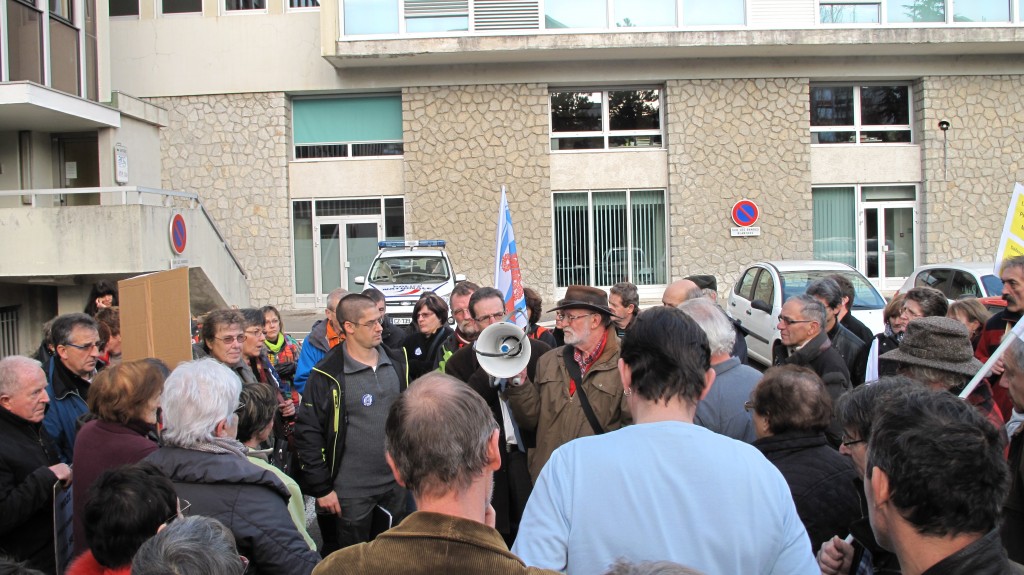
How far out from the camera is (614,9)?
60.4 ft

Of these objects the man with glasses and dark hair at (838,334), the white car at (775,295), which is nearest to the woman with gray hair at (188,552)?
the man with glasses and dark hair at (838,334)

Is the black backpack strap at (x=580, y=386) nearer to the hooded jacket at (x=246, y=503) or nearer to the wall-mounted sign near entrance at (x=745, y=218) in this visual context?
the hooded jacket at (x=246, y=503)

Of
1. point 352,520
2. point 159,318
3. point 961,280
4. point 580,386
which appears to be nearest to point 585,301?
point 580,386

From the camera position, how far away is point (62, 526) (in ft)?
11.6

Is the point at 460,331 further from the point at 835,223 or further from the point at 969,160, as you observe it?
the point at 969,160

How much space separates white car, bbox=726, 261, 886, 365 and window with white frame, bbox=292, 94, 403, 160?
10.4 m

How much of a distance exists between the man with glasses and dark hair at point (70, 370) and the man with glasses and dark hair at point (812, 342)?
4069 millimetres

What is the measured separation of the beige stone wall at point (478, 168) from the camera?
19125 mm

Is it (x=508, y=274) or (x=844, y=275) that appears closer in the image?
(x=508, y=274)

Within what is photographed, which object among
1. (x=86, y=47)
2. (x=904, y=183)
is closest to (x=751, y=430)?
(x=86, y=47)

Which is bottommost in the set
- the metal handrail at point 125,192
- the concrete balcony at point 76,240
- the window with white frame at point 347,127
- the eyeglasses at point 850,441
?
the eyeglasses at point 850,441

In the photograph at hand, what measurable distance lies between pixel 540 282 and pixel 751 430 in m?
15.6

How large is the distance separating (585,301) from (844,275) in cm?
813

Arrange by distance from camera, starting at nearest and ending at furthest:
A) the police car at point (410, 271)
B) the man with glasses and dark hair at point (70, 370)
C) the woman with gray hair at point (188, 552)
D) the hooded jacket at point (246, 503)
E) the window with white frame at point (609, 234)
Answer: the woman with gray hair at point (188, 552)
the hooded jacket at point (246, 503)
the man with glasses and dark hair at point (70, 370)
the police car at point (410, 271)
the window with white frame at point (609, 234)
